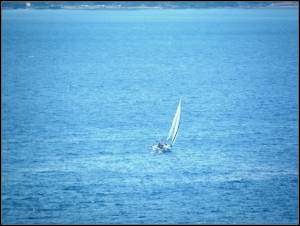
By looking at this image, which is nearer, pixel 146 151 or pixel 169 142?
pixel 146 151

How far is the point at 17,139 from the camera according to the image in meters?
77.1

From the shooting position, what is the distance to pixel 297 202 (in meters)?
58.0

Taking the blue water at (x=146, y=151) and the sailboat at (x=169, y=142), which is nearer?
the blue water at (x=146, y=151)

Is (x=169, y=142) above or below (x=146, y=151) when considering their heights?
below

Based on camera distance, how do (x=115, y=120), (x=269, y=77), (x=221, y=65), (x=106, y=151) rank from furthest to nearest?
(x=221, y=65), (x=269, y=77), (x=115, y=120), (x=106, y=151)

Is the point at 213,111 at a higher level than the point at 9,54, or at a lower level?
higher

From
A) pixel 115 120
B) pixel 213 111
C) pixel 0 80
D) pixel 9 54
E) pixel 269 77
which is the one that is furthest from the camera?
pixel 9 54

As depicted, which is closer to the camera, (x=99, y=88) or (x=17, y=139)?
(x=17, y=139)

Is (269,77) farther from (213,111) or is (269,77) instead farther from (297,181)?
(297,181)

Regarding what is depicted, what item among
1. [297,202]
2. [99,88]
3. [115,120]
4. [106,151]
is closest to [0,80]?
[99,88]

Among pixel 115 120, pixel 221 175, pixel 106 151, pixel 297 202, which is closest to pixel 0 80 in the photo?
pixel 115 120

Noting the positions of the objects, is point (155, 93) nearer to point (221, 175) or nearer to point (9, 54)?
point (221, 175)

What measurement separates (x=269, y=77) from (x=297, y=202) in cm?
8277

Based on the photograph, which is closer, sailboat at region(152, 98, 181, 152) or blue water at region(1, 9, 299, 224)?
blue water at region(1, 9, 299, 224)
